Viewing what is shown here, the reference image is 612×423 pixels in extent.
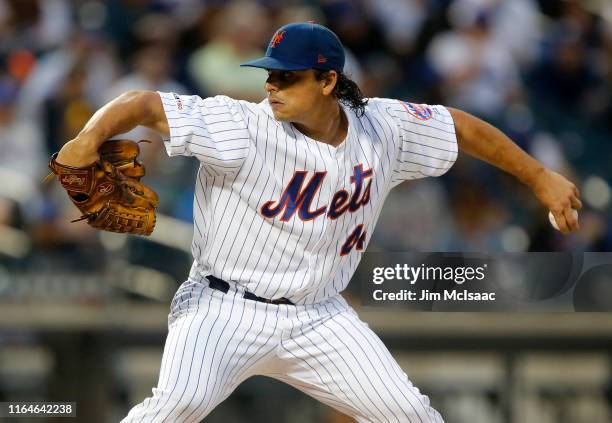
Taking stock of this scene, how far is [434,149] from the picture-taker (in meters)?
3.06

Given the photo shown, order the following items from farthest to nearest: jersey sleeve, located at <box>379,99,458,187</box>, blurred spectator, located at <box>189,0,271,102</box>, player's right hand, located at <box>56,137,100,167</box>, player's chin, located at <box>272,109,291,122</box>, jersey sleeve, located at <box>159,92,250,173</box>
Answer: blurred spectator, located at <box>189,0,271,102</box> < jersey sleeve, located at <box>379,99,458,187</box> < player's chin, located at <box>272,109,291,122</box> < jersey sleeve, located at <box>159,92,250,173</box> < player's right hand, located at <box>56,137,100,167</box>

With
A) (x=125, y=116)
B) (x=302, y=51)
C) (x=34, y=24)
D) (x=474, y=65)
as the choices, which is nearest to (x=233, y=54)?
(x=34, y=24)

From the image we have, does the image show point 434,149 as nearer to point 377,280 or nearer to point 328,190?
point 328,190

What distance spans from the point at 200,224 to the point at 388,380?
689mm

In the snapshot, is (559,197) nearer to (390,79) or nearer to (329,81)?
(329,81)

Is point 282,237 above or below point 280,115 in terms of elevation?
below

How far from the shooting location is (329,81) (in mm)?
2840

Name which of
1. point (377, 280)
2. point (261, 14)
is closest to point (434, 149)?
point (377, 280)

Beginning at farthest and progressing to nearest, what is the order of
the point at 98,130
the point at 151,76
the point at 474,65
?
the point at 474,65 → the point at 151,76 → the point at 98,130

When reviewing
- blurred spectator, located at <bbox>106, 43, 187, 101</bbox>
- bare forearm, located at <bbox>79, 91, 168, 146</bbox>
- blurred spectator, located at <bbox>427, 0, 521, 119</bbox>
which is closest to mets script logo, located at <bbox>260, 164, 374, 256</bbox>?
bare forearm, located at <bbox>79, 91, 168, 146</bbox>

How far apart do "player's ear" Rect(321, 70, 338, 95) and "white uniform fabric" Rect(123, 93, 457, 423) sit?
0.15 metres

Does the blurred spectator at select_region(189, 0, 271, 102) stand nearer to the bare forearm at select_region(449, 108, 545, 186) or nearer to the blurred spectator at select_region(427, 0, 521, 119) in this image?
the blurred spectator at select_region(427, 0, 521, 119)

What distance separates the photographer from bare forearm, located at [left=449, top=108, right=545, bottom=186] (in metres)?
3.07

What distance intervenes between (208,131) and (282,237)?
37 centimetres
